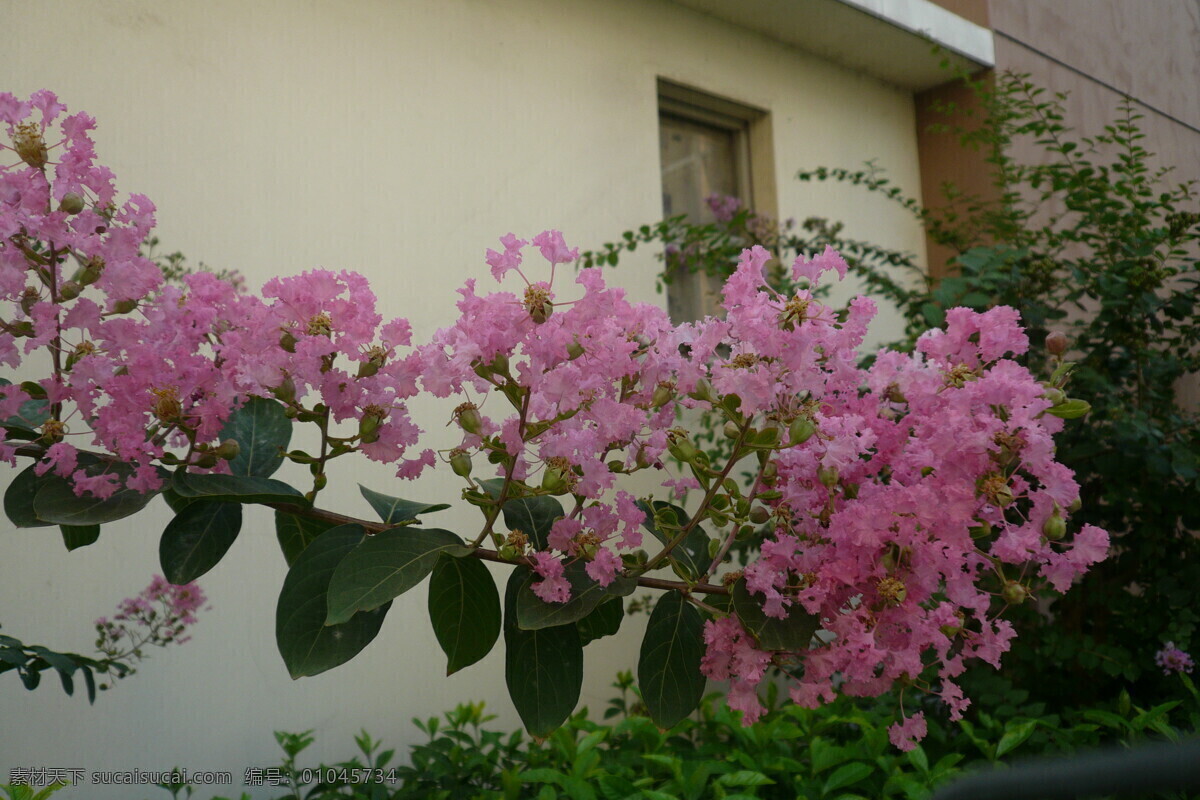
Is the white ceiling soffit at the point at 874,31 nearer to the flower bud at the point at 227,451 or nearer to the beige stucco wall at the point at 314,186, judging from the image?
the beige stucco wall at the point at 314,186

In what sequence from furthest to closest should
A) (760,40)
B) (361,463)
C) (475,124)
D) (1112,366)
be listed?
(760,40)
(1112,366)
(475,124)
(361,463)

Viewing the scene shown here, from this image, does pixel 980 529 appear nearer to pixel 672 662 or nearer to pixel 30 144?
pixel 672 662

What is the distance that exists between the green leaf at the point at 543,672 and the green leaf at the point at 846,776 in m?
1.06

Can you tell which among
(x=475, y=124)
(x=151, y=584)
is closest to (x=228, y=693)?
(x=151, y=584)

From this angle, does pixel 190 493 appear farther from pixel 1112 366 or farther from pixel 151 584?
pixel 1112 366

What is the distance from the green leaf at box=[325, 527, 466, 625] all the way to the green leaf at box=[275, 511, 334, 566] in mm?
123

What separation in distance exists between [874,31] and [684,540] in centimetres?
256

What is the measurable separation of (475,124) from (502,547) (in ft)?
5.71

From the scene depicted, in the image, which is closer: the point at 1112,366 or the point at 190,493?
the point at 190,493

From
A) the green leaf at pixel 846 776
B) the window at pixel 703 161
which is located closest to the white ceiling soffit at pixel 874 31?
the window at pixel 703 161

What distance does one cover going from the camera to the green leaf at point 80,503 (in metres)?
0.61

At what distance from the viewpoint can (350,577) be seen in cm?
58

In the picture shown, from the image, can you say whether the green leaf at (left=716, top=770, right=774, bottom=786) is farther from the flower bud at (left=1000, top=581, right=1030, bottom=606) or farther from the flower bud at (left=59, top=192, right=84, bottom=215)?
the flower bud at (left=59, top=192, right=84, bottom=215)

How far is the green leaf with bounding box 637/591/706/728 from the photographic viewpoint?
0.64m
